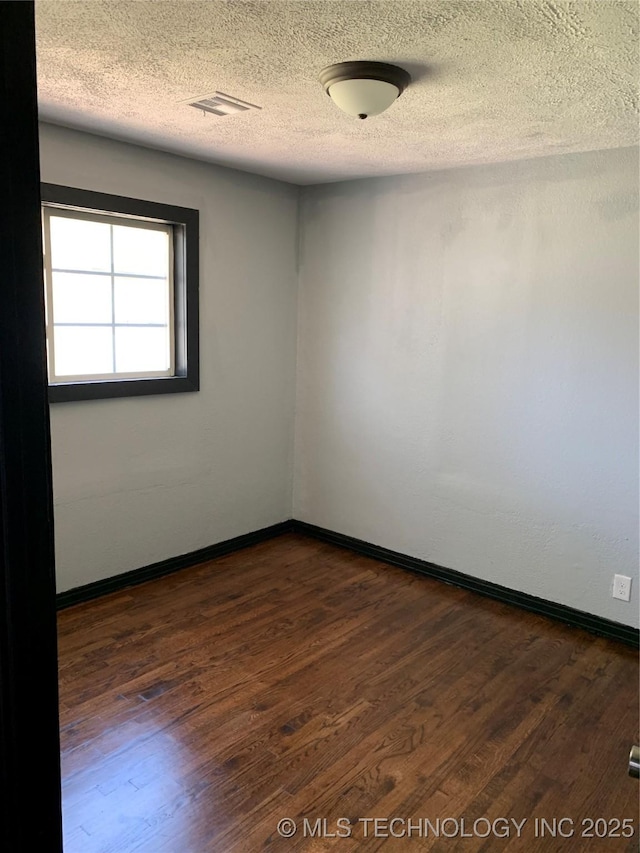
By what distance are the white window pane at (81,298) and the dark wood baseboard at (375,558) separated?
140 centimetres

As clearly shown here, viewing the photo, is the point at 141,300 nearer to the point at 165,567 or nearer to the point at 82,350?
the point at 82,350

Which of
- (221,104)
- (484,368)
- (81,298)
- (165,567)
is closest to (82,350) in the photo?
(81,298)

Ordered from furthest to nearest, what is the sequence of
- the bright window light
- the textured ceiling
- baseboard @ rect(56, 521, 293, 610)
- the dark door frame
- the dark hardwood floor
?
baseboard @ rect(56, 521, 293, 610), the bright window light, the dark hardwood floor, the textured ceiling, the dark door frame

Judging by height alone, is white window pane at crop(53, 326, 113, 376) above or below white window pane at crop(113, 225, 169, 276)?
below

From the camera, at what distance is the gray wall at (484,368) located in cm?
296

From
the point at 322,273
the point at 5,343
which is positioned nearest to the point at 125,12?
the point at 5,343

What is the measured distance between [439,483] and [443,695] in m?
1.35

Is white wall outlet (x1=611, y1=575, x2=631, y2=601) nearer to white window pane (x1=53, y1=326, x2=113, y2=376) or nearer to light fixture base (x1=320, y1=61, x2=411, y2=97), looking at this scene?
light fixture base (x1=320, y1=61, x2=411, y2=97)

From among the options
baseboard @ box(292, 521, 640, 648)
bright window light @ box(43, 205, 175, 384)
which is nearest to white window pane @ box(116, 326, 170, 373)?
bright window light @ box(43, 205, 175, 384)

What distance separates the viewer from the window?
120 inches

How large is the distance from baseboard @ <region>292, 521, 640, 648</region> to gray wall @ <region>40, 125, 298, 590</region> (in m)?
0.48

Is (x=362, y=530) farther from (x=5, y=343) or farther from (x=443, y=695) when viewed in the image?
(x=5, y=343)

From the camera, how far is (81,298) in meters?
3.18

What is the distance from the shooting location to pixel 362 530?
4047mm
